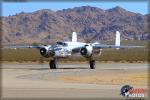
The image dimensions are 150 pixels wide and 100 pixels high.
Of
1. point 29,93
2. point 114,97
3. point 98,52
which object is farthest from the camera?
point 98,52

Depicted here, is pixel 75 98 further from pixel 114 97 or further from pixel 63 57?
pixel 63 57

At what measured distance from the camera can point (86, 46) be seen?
173 feet

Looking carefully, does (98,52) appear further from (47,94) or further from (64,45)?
(47,94)

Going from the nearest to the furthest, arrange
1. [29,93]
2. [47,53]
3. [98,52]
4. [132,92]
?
[132,92], [29,93], [47,53], [98,52]

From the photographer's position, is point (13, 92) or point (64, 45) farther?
point (64, 45)

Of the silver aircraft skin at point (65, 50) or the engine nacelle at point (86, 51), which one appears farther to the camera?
the engine nacelle at point (86, 51)

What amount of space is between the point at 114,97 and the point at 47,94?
334 centimetres

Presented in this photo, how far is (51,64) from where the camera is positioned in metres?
53.2

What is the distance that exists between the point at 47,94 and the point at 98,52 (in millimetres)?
32235

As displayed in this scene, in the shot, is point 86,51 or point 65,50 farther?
point 65,50

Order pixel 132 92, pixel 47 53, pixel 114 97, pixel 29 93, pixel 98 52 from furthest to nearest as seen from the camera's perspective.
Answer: pixel 98 52
pixel 47 53
pixel 29 93
pixel 114 97
pixel 132 92

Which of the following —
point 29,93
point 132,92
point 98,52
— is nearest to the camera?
point 132,92

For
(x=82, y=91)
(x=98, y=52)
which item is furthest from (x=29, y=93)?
(x=98, y=52)

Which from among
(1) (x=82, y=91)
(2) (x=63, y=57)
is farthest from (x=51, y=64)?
(1) (x=82, y=91)
